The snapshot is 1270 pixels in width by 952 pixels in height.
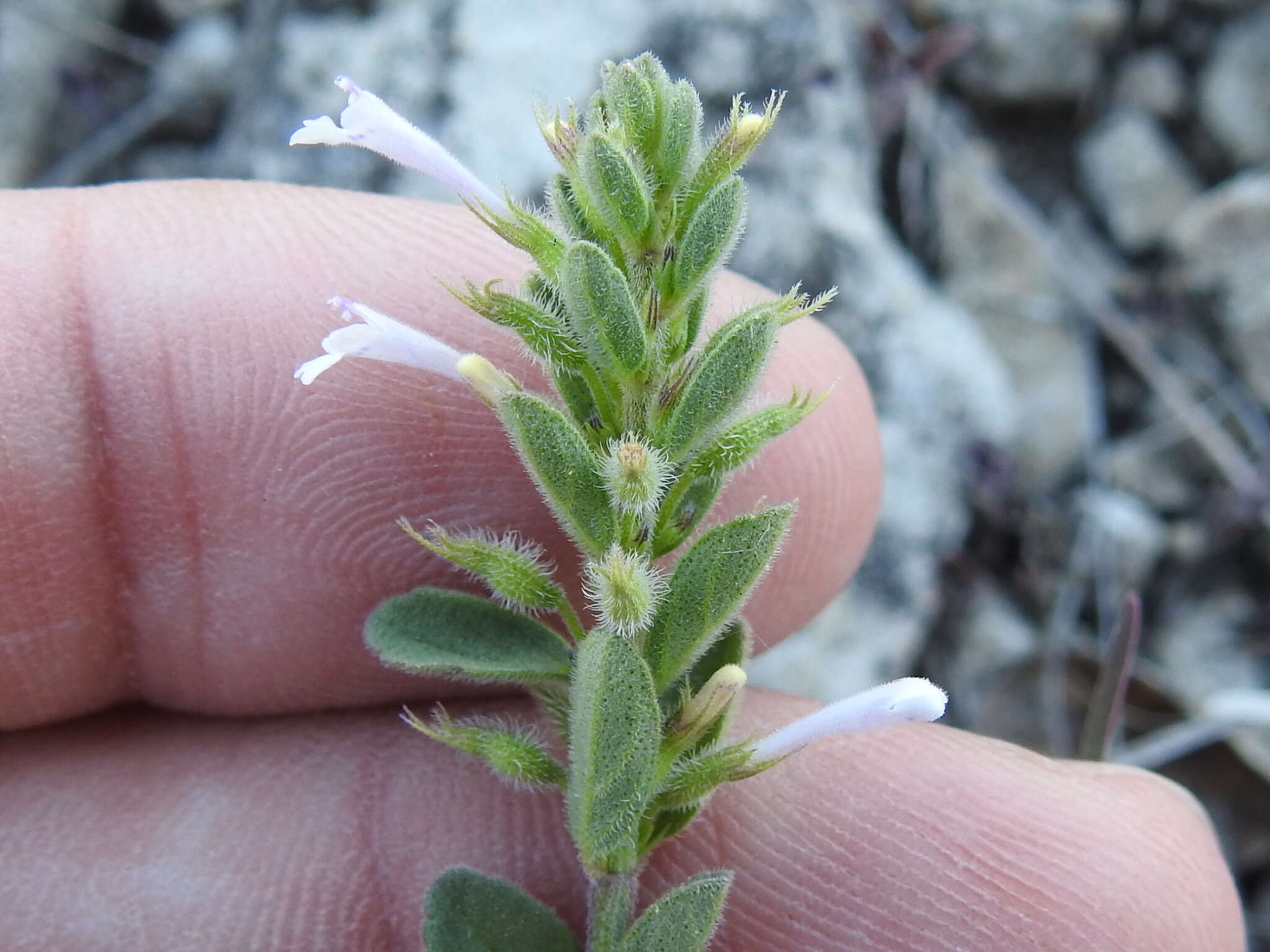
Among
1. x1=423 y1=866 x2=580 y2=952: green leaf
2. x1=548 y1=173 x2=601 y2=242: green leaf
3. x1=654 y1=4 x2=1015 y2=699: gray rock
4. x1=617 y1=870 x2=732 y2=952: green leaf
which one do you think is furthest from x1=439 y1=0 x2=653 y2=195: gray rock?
x1=617 y1=870 x2=732 y2=952: green leaf

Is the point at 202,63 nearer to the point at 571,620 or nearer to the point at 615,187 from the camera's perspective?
the point at 615,187

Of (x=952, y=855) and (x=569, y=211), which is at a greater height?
(x=569, y=211)

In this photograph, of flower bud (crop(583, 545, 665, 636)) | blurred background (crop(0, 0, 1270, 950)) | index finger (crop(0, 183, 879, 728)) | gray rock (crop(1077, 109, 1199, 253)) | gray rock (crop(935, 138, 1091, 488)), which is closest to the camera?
flower bud (crop(583, 545, 665, 636))

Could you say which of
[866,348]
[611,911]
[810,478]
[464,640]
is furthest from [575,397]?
[866,348]

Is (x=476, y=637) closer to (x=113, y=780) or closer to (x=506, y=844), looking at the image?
(x=506, y=844)

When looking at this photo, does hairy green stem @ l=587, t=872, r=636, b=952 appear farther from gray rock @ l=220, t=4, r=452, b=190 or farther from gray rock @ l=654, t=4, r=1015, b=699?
gray rock @ l=220, t=4, r=452, b=190

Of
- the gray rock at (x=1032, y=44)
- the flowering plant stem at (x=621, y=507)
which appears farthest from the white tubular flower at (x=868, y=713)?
the gray rock at (x=1032, y=44)

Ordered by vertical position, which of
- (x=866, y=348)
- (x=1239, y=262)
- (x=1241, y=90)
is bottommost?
(x=866, y=348)
